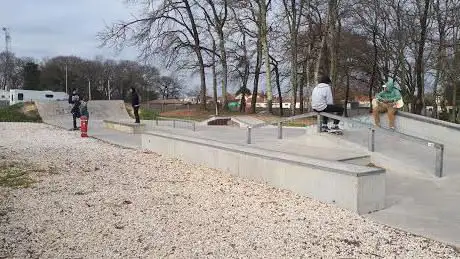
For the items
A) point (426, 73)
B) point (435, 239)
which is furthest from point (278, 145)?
point (426, 73)

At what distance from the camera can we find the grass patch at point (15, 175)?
7457mm

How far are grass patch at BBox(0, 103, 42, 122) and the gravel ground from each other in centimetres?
1877

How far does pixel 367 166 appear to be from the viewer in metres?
7.23

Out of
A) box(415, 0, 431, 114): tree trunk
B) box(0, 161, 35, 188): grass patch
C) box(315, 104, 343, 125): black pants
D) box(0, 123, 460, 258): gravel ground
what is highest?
box(415, 0, 431, 114): tree trunk

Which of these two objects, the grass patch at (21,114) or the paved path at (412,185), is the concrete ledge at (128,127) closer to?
the grass patch at (21,114)

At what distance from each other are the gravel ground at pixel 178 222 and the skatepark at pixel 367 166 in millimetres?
271

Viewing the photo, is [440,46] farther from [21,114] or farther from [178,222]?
[178,222]

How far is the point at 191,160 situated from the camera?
1008cm

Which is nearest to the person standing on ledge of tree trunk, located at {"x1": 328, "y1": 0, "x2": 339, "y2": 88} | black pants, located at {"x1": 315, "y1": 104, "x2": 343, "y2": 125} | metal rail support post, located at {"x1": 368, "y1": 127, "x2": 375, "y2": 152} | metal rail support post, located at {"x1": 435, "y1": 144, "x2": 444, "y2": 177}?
black pants, located at {"x1": 315, "y1": 104, "x2": 343, "y2": 125}

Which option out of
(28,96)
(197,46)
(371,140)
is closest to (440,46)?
(197,46)

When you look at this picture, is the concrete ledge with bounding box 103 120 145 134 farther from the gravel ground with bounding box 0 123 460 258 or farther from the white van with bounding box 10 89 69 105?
the white van with bounding box 10 89 69 105

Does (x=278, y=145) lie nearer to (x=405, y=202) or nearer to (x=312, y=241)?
(x=405, y=202)

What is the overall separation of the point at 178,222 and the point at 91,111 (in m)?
24.3

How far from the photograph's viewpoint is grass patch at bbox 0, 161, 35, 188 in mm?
7457
